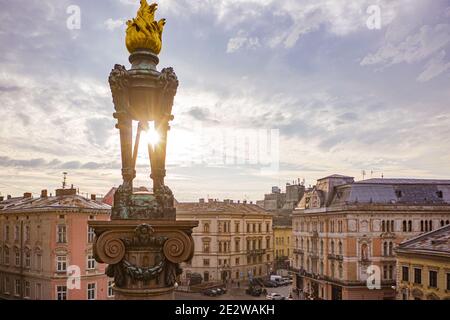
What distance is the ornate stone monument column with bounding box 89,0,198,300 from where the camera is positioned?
7.94 m

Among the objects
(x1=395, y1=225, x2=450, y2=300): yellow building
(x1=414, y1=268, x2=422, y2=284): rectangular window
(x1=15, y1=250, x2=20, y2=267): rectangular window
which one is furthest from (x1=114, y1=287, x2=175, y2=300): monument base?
(x1=15, y1=250, x2=20, y2=267): rectangular window

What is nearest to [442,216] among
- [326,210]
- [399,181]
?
[399,181]

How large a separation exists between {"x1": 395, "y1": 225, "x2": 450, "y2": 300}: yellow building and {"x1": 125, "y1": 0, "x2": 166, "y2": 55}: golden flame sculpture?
31976mm

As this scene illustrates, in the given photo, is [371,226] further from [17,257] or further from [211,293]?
[17,257]

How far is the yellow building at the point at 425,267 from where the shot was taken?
1341 inches

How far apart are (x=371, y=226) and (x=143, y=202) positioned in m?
50.7

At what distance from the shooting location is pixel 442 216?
55.2 m

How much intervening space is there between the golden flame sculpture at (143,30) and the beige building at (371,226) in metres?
49.3

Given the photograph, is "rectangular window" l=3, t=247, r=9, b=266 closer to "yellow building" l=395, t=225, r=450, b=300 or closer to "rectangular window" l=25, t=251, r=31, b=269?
"rectangular window" l=25, t=251, r=31, b=269

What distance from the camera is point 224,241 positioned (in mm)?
78562

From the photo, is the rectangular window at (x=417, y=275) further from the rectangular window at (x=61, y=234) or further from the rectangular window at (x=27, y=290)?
the rectangular window at (x=27, y=290)

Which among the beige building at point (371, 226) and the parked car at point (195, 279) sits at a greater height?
the beige building at point (371, 226)

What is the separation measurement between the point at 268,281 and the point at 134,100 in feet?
238

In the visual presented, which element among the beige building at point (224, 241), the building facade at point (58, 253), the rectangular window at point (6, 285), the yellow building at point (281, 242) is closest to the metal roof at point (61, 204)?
the building facade at point (58, 253)
